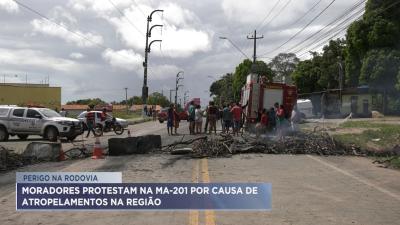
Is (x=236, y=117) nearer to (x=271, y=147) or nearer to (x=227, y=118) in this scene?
(x=227, y=118)

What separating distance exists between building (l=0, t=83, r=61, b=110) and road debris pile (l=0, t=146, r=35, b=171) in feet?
228

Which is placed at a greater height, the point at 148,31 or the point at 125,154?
the point at 148,31

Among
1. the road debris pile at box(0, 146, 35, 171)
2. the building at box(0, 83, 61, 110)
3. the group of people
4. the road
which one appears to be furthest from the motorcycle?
the building at box(0, 83, 61, 110)

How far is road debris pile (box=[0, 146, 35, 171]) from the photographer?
14.5 m

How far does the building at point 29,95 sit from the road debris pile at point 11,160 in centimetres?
6963

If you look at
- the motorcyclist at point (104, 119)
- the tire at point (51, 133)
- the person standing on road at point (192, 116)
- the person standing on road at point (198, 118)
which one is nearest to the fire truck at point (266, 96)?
the person standing on road at point (198, 118)

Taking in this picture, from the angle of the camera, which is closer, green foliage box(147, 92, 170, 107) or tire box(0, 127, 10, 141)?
tire box(0, 127, 10, 141)

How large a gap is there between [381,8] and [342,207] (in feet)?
162

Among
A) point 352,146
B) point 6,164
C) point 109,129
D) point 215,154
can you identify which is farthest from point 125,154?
point 109,129

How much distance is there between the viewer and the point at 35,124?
26.4 metres

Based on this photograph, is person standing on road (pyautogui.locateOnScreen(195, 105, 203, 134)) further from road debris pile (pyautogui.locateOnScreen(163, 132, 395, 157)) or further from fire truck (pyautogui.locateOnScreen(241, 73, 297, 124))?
road debris pile (pyautogui.locateOnScreen(163, 132, 395, 157))

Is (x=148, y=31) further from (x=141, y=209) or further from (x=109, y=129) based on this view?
(x=141, y=209)

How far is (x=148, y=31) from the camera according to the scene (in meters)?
56.9

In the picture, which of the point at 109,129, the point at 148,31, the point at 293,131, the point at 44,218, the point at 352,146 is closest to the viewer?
the point at 44,218
